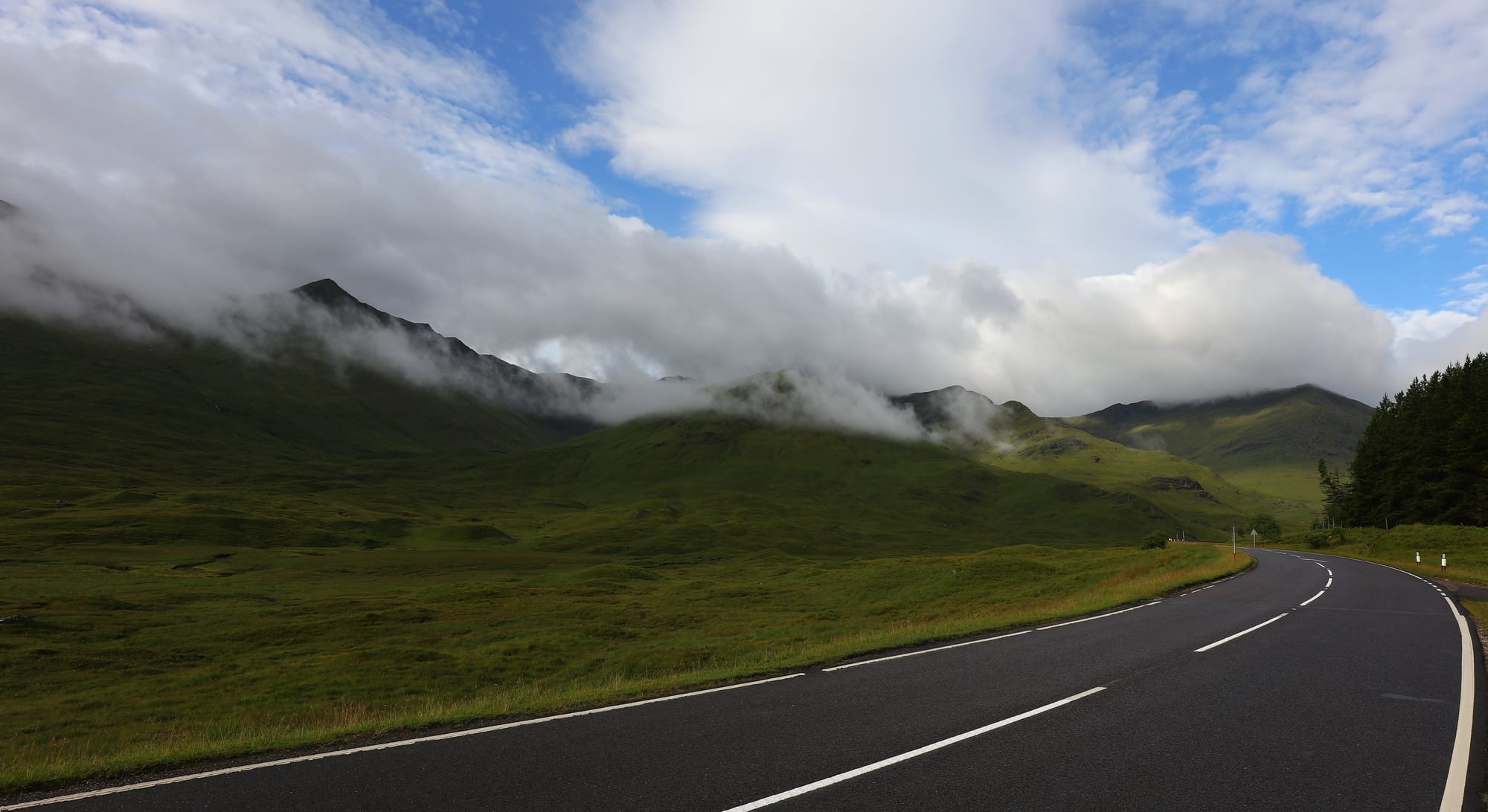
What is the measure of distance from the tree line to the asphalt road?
242 feet

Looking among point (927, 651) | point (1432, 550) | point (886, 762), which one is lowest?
point (927, 651)

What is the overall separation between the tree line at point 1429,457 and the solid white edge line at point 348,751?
285 ft

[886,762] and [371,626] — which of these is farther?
[371,626]

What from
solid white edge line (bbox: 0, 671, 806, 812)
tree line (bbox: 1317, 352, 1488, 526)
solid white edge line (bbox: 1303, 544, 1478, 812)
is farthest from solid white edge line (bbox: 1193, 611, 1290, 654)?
tree line (bbox: 1317, 352, 1488, 526)

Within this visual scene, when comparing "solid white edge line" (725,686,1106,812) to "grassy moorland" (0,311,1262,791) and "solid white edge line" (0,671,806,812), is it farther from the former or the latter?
"grassy moorland" (0,311,1262,791)

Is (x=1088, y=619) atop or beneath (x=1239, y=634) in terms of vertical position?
beneath

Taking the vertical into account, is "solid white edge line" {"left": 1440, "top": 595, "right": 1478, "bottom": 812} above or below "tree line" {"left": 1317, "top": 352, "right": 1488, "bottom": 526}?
below

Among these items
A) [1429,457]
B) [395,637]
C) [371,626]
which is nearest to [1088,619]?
[395,637]

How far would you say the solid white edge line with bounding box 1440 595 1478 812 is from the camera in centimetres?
769

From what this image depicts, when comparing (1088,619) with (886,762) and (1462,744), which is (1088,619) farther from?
(886,762)

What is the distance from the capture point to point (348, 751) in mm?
9602

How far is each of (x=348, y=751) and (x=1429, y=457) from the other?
101815mm

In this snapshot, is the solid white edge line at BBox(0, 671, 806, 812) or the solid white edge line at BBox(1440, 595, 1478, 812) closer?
the solid white edge line at BBox(1440, 595, 1478, 812)

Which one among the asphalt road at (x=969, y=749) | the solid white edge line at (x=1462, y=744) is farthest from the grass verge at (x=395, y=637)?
the solid white edge line at (x=1462, y=744)
